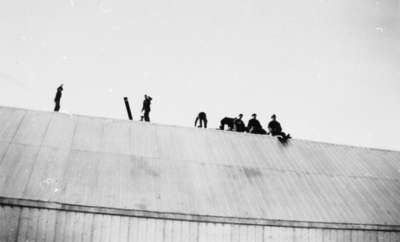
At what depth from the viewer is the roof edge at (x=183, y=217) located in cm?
1213

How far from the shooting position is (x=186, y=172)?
1518 cm

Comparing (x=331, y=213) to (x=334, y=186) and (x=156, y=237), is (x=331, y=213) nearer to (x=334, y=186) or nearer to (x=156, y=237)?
(x=334, y=186)

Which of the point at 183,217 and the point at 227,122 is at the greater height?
A: the point at 227,122

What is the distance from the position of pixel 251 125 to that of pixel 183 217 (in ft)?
29.1

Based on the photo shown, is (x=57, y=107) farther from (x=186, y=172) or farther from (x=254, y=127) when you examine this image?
(x=254, y=127)

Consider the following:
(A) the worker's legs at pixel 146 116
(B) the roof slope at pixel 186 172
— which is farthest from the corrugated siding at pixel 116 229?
(A) the worker's legs at pixel 146 116

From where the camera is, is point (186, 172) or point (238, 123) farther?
point (238, 123)

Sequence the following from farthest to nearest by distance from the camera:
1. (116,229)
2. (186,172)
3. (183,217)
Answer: (186,172), (183,217), (116,229)

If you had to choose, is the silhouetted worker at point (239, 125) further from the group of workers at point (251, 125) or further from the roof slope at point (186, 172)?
the roof slope at point (186, 172)

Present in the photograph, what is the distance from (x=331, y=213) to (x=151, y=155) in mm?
6749

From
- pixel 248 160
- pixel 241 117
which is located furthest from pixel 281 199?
pixel 241 117

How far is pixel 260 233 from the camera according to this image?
13500 mm

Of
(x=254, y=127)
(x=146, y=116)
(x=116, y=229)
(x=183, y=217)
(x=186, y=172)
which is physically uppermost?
(x=146, y=116)

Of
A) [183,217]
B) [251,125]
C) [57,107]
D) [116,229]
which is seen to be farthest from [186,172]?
[57,107]
